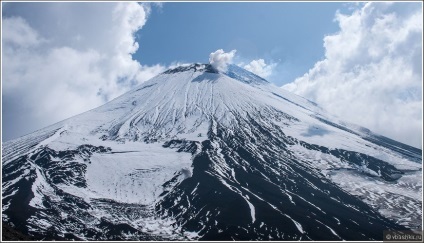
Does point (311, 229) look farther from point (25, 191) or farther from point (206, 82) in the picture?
point (206, 82)

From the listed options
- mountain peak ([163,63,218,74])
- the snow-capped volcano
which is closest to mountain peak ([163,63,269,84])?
mountain peak ([163,63,218,74])

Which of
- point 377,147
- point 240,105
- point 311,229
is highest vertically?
point 240,105

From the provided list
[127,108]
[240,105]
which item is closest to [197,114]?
[240,105]

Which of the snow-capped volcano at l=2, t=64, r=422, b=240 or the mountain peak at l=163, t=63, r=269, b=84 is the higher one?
the mountain peak at l=163, t=63, r=269, b=84

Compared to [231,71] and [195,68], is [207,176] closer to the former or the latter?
[195,68]

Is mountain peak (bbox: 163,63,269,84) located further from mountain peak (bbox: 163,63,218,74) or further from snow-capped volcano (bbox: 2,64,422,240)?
snow-capped volcano (bbox: 2,64,422,240)

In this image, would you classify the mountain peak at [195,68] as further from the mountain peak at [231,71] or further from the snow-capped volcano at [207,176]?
the snow-capped volcano at [207,176]

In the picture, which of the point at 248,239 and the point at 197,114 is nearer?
the point at 248,239

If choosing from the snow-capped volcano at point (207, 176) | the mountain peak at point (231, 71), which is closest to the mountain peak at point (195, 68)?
the mountain peak at point (231, 71)
